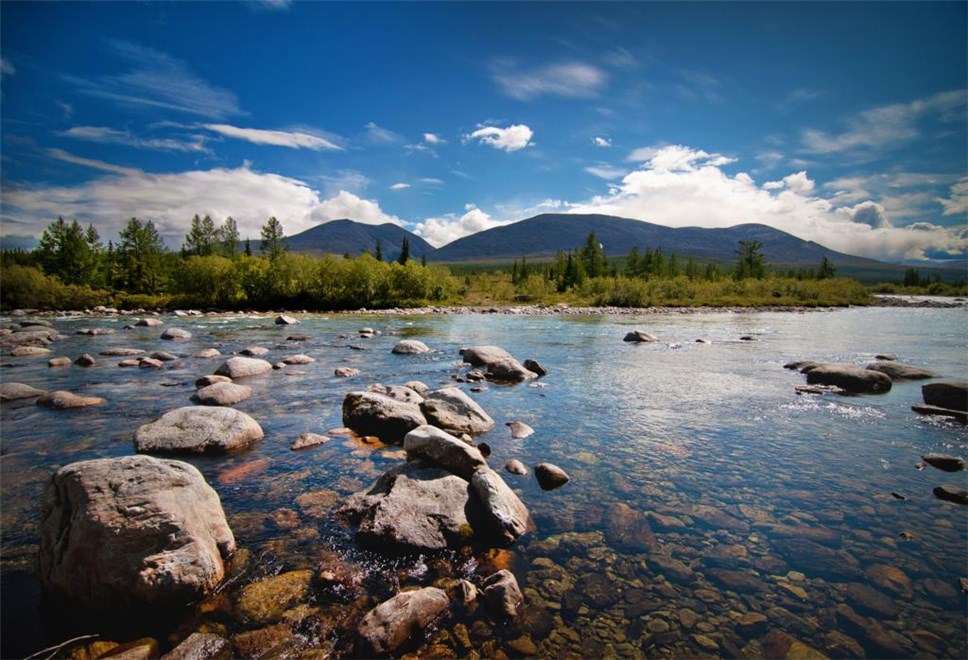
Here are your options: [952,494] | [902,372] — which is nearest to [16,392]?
[952,494]

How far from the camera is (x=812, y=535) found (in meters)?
6.52

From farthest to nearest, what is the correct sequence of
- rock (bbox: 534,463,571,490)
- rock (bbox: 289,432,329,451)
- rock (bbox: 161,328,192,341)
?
rock (bbox: 161,328,192,341)
rock (bbox: 289,432,329,451)
rock (bbox: 534,463,571,490)

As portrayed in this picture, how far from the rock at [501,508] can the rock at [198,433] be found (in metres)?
5.80

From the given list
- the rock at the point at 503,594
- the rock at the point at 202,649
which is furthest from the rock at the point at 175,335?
the rock at the point at 503,594

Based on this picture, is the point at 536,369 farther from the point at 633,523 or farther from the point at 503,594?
the point at 503,594

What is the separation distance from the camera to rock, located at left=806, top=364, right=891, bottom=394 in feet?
49.8

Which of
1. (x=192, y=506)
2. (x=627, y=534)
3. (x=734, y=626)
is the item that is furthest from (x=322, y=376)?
(x=734, y=626)

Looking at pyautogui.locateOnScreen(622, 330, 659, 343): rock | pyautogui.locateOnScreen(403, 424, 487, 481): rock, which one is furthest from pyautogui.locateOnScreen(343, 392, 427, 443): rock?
pyautogui.locateOnScreen(622, 330, 659, 343): rock

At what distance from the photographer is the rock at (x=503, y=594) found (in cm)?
493

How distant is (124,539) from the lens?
193 inches

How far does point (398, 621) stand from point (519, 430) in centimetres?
677

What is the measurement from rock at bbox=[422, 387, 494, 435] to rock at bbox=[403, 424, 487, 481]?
9.49 ft

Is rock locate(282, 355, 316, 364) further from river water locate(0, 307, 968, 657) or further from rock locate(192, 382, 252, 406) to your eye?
rock locate(192, 382, 252, 406)

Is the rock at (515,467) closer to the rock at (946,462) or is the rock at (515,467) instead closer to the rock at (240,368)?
the rock at (946,462)
